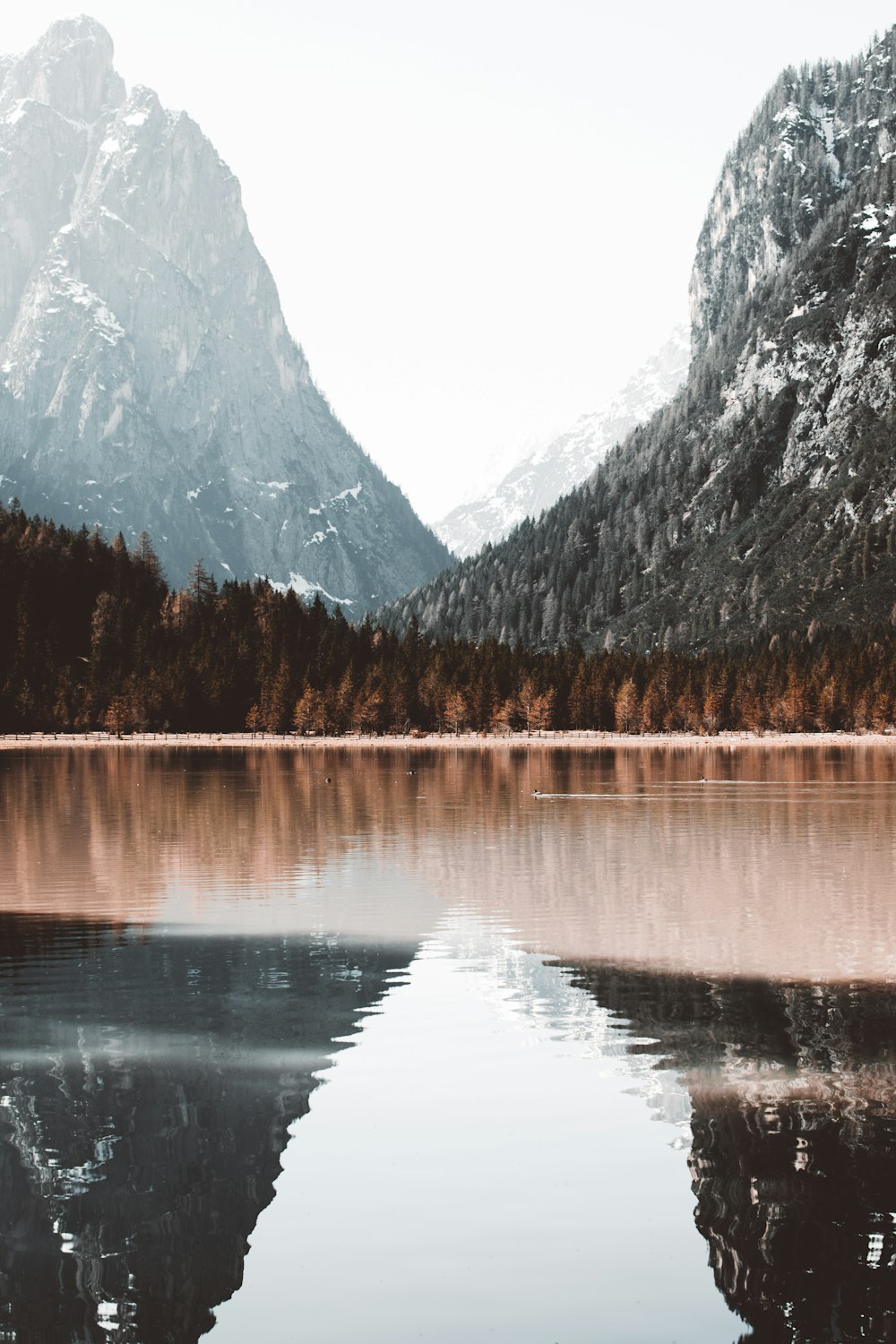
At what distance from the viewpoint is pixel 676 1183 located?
14.4 meters

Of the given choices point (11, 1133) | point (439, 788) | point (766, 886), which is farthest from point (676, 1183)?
point (439, 788)

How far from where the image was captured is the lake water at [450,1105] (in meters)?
11.8

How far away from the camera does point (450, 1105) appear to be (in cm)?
1723

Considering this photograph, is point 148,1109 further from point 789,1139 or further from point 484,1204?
point 789,1139

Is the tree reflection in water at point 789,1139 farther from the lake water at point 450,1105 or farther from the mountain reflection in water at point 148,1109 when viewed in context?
the mountain reflection in water at point 148,1109

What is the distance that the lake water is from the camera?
11844 mm

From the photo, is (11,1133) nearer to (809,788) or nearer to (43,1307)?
(43,1307)

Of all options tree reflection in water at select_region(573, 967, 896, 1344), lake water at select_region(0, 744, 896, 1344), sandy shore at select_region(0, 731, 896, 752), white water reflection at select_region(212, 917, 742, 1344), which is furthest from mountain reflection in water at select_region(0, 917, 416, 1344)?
sandy shore at select_region(0, 731, 896, 752)

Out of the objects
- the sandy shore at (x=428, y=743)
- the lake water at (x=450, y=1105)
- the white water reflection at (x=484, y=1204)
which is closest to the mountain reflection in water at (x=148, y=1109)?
the lake water at (x=450, y=1105)

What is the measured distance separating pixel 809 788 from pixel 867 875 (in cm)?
4532

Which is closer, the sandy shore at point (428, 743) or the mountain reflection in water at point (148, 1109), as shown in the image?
the mountain reflection in water at point (148, 1109)

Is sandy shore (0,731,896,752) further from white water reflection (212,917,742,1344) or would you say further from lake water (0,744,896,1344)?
white water reflection (212,917,742,1344)

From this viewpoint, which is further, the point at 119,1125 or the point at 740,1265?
the point at 119,1125

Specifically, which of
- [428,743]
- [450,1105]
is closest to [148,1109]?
[450,1105]
